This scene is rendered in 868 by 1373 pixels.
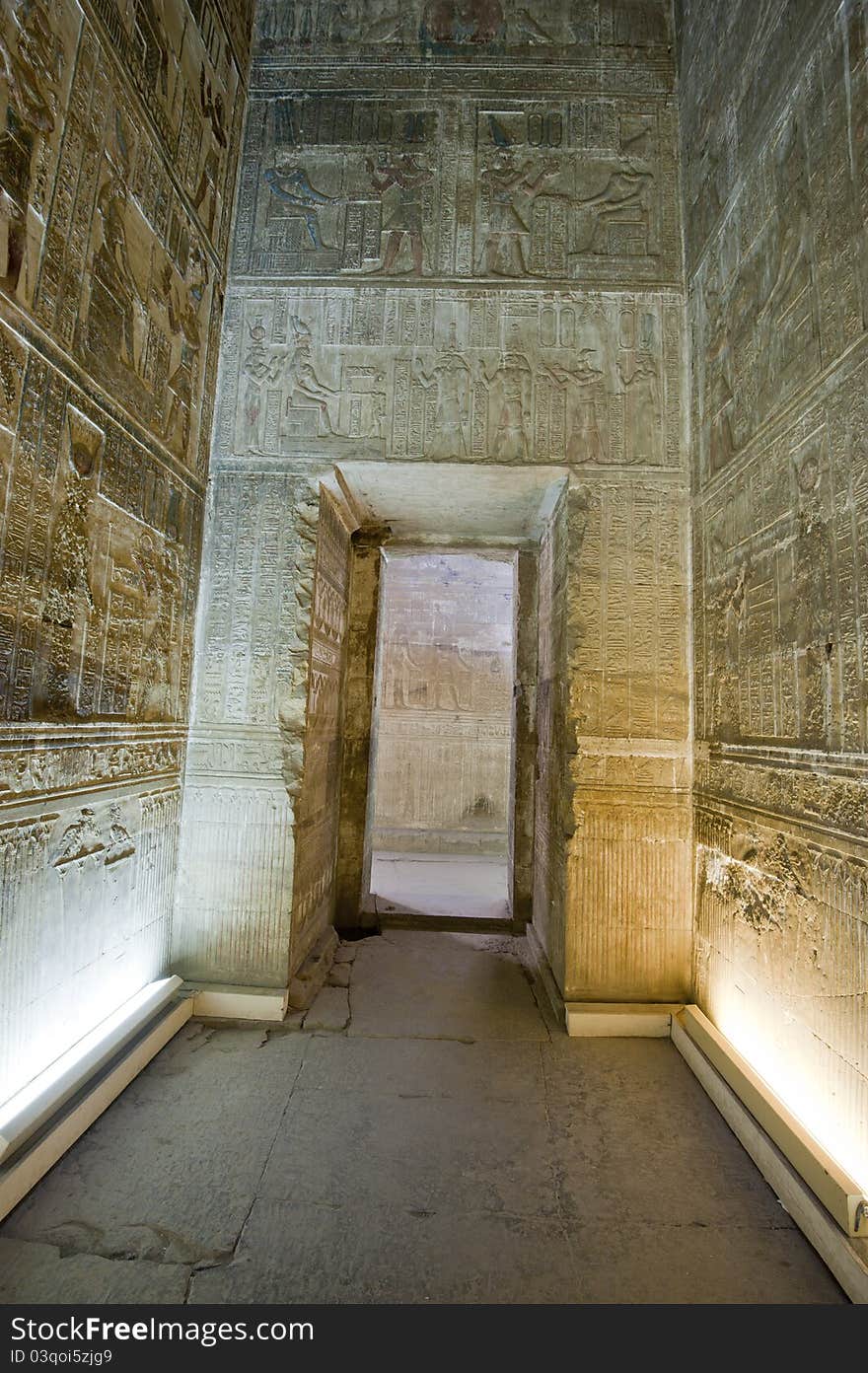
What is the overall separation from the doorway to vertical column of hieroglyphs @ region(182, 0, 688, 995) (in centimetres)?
432

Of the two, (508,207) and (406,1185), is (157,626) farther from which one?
(508,207)

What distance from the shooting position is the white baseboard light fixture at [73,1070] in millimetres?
2037

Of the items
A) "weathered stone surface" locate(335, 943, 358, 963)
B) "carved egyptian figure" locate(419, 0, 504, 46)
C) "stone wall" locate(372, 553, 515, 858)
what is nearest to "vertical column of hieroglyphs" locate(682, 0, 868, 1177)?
"carved egyptian figure" locate(419, 0, 504, 46)

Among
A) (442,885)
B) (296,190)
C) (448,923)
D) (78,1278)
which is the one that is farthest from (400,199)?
(442,885)

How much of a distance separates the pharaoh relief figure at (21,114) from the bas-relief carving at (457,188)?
5.40 ft

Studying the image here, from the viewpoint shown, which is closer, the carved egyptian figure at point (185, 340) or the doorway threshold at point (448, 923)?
the carved egyptian figure at point (185, 340)

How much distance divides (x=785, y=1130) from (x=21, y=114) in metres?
4.39

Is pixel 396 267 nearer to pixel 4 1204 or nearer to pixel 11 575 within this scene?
pixel 11 575

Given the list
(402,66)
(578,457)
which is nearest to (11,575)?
(578,457)

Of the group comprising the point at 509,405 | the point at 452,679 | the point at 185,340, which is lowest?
the point at 452,679

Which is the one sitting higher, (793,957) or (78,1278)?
(793,957)

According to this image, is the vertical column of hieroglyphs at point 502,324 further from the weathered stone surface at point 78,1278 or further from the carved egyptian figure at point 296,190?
the weathered stone surface at point 78,1278

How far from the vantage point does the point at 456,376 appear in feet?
12.1

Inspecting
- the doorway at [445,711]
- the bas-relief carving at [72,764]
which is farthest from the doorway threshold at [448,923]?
the doorway at [445,711]
